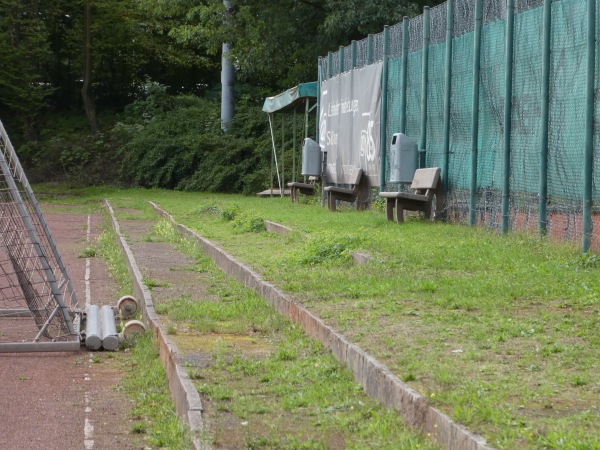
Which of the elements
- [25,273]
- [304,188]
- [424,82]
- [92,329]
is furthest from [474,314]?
[304,188]

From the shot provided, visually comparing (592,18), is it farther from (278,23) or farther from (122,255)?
(278,23)

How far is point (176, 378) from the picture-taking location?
657 cm

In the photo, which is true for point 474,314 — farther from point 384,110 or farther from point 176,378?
point 384,110

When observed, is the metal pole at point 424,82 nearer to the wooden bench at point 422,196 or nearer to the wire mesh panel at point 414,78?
the wire mesh panel at point 414,78

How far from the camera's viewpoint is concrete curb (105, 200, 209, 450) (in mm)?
5422

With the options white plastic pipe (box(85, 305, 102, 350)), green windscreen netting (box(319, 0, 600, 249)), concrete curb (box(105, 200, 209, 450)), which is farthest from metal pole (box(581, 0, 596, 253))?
white plastic pipe (box(85, 305, 102, 350))

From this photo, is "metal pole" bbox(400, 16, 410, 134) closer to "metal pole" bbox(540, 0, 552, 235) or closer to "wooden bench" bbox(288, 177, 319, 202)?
"metal pole" bbox(540, 0, 552, 235)

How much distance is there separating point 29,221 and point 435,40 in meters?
8.88

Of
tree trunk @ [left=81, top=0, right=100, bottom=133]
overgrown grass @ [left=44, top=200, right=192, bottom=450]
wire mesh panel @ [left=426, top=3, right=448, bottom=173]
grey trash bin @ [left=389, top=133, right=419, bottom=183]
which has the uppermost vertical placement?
tree trunk @ [left=81, top=0, right=100, bottom=133]

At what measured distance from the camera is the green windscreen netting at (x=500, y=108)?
11.0 meters

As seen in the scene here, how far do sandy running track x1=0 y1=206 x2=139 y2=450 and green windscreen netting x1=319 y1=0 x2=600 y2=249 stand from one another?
5183mm

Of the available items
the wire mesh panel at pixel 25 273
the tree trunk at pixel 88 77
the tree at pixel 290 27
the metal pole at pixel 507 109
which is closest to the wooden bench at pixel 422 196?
the metal pole at pixel 507 109

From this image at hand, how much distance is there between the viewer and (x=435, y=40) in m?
15.7

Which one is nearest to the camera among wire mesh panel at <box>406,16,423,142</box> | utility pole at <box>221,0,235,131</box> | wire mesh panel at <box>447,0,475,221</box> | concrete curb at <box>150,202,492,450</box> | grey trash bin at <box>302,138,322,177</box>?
concrete curb at <box>150,202,492,450</box>
